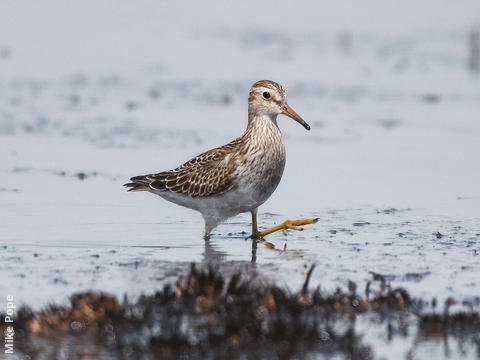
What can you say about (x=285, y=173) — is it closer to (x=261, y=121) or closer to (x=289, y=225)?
(x=261, y=121)

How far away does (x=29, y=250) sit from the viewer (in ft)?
29.6

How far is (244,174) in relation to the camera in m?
9.61

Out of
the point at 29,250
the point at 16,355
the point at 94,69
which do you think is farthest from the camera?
Answer: the point at 94,69

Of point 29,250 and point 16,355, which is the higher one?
point 29,250

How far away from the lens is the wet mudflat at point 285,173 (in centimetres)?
781

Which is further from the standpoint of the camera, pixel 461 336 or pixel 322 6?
pixel 322 6

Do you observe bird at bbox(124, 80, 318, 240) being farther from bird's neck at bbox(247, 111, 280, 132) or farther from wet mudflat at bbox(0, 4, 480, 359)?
wet mudflat at bbox(0, 4, 480, 359)

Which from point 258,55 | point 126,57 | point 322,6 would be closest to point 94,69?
point 126,57

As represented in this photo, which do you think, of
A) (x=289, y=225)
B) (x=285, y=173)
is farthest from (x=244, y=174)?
(x=285, y=173)

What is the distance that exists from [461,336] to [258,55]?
15349mm

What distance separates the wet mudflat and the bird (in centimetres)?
32

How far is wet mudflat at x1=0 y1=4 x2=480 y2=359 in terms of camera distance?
25.6 ft

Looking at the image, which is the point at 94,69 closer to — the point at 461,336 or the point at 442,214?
the point at 442,214

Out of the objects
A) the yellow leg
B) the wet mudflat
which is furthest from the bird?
the wet mudflat
